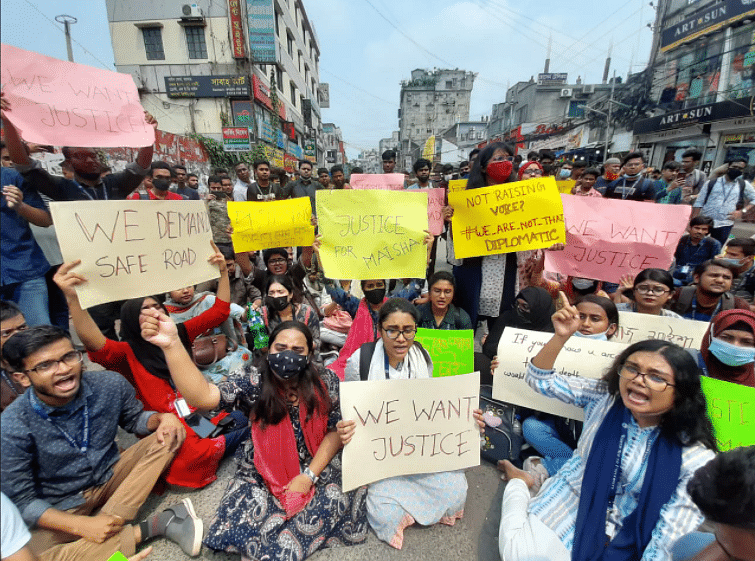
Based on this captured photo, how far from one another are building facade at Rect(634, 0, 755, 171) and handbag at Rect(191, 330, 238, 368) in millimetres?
22024

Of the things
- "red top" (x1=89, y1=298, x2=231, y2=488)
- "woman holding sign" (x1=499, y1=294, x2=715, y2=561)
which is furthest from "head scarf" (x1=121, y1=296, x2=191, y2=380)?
"woman holding sign" (x1=499, y1=294, x2=715, y2=561)

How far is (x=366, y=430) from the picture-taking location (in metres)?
2.05

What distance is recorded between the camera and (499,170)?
123 inches

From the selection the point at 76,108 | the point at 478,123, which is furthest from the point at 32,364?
the point at 478,123

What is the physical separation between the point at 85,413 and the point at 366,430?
147 centimetres

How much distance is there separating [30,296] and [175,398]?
1.16 m

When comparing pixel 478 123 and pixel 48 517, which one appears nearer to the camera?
pixel 48 517

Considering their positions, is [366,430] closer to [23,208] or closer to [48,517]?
[48,517]

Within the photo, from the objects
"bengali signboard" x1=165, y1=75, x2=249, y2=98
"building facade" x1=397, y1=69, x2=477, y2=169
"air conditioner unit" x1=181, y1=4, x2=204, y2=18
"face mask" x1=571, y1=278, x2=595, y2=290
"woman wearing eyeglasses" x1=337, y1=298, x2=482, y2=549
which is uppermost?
"building facade" x1=397, y1=69, x2=477, y2=169

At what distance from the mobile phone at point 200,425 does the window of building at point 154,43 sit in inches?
852

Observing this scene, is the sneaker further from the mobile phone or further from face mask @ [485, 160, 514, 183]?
face mask @ [485, 160, 514, 183]

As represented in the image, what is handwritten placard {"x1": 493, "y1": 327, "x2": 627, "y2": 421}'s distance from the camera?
2.43 metres

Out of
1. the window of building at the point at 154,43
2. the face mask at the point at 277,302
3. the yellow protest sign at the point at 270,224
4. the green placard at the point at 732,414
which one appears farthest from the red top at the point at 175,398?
the window of building at the point at 154,43

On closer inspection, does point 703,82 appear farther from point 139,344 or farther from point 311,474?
point 139,344
